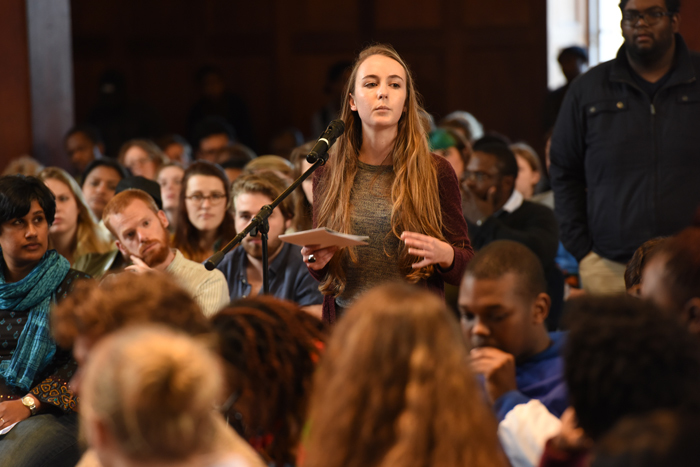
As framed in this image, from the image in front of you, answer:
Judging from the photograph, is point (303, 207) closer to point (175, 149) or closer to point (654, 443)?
point (654, 443)

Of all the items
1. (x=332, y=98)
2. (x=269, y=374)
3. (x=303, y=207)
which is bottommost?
(x=269, y=374)

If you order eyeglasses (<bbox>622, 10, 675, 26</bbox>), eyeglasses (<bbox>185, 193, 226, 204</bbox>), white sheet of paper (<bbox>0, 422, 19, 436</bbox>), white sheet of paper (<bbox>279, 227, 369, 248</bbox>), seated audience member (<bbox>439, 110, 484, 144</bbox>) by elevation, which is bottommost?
white sheet of paper (<bbox>0, 422, 19, 436</bbox>)

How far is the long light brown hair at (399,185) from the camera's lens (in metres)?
2.39

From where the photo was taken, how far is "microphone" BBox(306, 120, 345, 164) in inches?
94.0

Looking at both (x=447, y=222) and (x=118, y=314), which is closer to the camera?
(x=118, y=314)

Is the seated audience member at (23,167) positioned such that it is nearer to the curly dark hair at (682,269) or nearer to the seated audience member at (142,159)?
the seated audience member at (142,159)

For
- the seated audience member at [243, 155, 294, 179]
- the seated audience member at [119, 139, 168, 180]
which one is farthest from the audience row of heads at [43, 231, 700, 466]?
the seated audience member at [119, 139, 168, 180]

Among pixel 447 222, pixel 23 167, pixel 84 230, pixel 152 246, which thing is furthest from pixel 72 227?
pixel 447 222

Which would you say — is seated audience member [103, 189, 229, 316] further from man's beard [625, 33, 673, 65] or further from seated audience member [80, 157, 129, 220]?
man's beard [625, 33, 673, 65]

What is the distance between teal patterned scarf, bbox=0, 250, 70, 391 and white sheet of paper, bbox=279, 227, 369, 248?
3.30 feet

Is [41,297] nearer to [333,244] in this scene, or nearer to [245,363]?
[333,244]

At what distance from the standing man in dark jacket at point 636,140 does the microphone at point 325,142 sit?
124 cm

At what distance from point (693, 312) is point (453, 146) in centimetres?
314

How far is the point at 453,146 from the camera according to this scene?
4.76 meters
